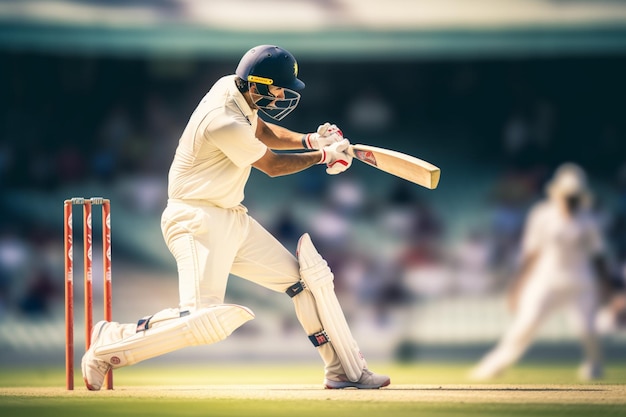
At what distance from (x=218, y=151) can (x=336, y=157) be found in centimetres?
51

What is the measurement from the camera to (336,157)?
4398mm

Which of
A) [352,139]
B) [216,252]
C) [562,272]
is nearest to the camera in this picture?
[216,252]

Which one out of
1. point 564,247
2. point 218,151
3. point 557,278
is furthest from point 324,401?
point 564,247

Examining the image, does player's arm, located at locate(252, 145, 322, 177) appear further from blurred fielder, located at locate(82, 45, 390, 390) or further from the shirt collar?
the shirt collar

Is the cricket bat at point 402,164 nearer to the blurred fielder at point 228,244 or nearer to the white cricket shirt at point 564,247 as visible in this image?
the blurred fielder at point 228,244

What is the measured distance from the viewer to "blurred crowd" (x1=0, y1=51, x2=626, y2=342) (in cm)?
899

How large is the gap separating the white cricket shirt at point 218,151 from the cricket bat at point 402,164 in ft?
1.72

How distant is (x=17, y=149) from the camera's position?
9.57 m

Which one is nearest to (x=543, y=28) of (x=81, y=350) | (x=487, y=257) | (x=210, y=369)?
(x=487, y=257)

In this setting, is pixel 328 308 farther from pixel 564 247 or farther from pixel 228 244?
pixel 564 247

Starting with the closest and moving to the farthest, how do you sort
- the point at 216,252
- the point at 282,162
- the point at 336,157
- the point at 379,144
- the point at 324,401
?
the point at 324,401, the point at 216,252, the point at 282,162, the point at 336,157, the point at 379,144

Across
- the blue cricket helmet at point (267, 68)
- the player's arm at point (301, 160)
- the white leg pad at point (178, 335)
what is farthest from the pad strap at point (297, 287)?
the blue cricket helmet at point (267, 68)

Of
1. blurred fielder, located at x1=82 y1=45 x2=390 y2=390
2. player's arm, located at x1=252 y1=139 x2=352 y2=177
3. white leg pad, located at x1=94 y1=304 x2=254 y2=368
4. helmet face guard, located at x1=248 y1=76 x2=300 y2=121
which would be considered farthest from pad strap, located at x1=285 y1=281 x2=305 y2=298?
helmet face guard, located at x1=248 y1=76 x2=300 y2=121

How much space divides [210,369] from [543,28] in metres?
4.18
